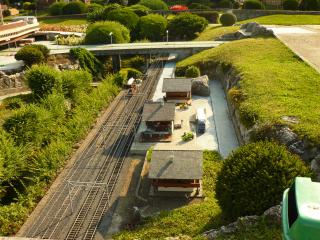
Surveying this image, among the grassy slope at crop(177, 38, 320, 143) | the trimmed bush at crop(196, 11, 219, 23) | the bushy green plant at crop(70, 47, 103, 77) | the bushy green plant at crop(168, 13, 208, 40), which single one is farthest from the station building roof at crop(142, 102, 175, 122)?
the trimmed bush at crop(196, 11, 219, 23)

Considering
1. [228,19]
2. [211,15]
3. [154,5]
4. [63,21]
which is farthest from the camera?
[154,5]

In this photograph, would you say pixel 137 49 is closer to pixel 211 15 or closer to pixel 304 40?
pixel 304 40

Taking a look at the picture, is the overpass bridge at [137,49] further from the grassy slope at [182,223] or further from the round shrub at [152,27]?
the grassy slope at [182,223]

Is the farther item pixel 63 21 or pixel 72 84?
pixel 63 21

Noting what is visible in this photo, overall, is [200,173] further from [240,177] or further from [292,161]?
[292,161]

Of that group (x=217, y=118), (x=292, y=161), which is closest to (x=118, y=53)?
(x=217, y=118)

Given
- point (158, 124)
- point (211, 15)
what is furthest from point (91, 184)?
point (211, 15)
